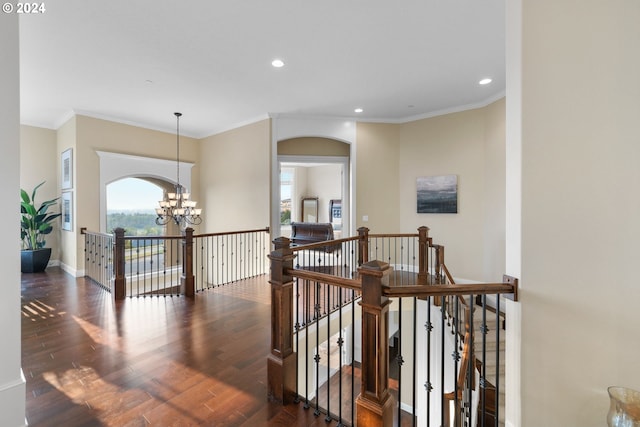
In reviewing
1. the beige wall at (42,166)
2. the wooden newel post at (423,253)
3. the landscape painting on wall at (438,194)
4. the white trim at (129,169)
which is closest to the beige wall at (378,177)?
the landscape painting on wall at (438,194)

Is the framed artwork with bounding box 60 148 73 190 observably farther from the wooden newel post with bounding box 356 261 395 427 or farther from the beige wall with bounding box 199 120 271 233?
the wooden newel post with bounding box 356 261 395 427

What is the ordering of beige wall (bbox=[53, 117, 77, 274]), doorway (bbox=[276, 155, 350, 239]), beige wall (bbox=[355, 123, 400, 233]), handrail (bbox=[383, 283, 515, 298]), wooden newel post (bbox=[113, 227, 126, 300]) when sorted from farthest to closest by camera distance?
doorway (bbox=[276, 155, 350, 239]), beige wall (bbox=[355, 123, 400, 233]), beige wall (bbox=[53, 117, 77, 274]), wooden newel post (bbox=[113, 227, 126, 300]), handrail (bbox=[383, 283, 515, 298])

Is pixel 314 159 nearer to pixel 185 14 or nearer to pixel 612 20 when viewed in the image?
pixel 185 14

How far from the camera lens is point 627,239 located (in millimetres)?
1624

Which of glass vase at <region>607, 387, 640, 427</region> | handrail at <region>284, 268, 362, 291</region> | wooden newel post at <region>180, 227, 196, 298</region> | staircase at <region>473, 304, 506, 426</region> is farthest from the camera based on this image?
wooden newel post at <region>180, 227, 196, 298</region>

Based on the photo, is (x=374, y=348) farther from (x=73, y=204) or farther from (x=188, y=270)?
(x=73, y=204)

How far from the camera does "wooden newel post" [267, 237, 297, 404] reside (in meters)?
2.12

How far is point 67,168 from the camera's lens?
19.2 feet

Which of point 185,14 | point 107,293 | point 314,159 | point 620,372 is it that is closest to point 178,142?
point 314,159

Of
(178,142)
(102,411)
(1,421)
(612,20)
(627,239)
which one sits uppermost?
(178,142)

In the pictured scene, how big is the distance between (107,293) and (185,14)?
168 inches

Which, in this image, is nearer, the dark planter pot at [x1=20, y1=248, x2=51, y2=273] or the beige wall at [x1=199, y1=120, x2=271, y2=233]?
the dark planter pot at [x1=20, y1=248, x2=51, y2=273]

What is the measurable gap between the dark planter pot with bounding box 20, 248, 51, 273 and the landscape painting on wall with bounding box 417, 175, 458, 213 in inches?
310

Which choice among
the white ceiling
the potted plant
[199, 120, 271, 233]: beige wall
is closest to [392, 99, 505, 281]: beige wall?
the white ceiling
